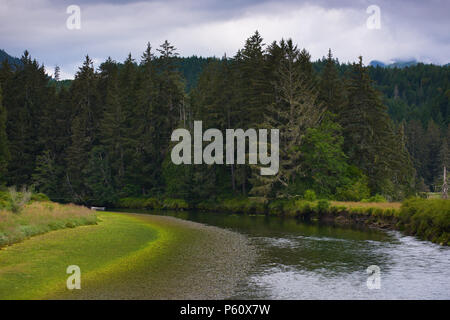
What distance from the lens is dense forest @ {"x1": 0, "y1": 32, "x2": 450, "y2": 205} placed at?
52.6 metres

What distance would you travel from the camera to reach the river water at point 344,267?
49.8 feet

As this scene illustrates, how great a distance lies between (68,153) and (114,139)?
928cm

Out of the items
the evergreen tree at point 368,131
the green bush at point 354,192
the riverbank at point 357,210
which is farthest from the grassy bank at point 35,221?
the evergreen tree at point 368,131

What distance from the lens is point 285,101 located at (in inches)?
2174

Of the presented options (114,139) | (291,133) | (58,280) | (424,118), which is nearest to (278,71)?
(291,133)

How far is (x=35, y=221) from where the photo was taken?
27.0m

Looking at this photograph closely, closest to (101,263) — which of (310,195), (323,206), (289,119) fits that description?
(323,206)

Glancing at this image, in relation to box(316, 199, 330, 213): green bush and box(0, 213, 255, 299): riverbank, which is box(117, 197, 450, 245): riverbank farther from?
box(0, 213, 255, 299): riverbank

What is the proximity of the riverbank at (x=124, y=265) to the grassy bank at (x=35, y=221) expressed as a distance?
61 centimetres
